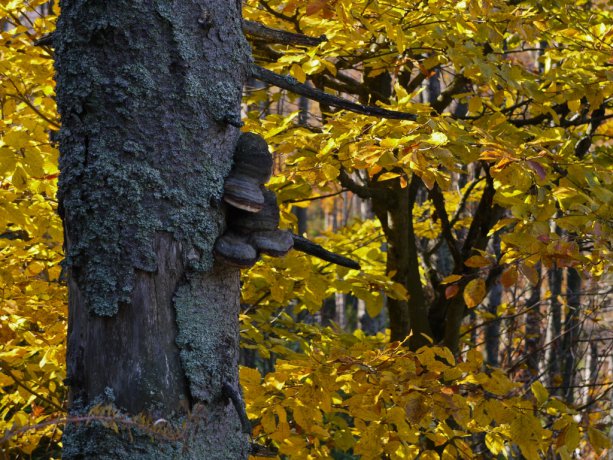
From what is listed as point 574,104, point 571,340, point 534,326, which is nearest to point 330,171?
point 574,104

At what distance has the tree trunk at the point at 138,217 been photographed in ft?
4.66

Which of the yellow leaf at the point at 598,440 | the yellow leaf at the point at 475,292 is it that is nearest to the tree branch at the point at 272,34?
the yellow leaf at the point at 475,292

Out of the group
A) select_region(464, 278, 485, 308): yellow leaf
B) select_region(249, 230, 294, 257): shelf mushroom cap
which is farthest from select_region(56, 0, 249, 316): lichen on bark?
select_region(464, 278, 485, 308): yellow leaf

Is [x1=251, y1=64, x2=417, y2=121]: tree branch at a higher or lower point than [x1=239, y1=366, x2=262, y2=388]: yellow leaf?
higher

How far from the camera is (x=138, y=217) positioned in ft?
4.70

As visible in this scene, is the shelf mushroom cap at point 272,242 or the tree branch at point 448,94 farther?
the tree branch at point 448,94

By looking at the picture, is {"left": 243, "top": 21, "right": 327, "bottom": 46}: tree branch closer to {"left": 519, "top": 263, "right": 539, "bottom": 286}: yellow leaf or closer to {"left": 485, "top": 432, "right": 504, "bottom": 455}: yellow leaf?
{"left": 519, "top": 263, "right": 539, "bottom": 286}: yellow leaf

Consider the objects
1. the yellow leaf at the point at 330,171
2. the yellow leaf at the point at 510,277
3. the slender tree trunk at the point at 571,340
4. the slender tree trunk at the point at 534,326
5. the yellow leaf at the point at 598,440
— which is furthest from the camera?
the slender tree trunk at the point at 534,326

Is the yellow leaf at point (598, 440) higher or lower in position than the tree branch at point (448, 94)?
lower

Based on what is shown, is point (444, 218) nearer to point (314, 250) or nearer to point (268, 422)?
point (268, 422)

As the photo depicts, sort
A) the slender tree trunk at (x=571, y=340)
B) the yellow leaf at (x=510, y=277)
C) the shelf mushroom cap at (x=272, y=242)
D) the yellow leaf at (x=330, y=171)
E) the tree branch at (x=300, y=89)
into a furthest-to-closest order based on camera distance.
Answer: the slender tree trunk at (x=571, y=340)
the yellow leaf at (x=330, y=171)
the yellow leaf at (x=510, y=277)
the tree branch at (x=300, y=89)
the shelf mushroom cap at (x=272, y=242)

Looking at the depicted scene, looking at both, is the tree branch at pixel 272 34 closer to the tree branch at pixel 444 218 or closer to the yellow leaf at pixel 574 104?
the yellow leaf at pixel 574 104

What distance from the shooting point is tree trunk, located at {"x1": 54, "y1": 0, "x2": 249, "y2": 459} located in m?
1.42

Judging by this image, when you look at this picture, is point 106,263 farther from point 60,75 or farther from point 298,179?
point 298,179
